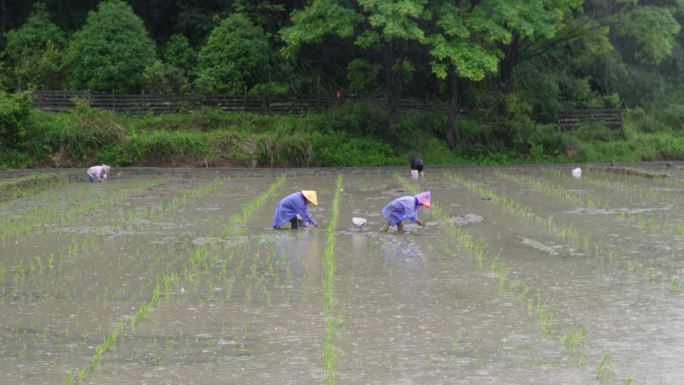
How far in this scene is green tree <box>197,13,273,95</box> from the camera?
3348 cm

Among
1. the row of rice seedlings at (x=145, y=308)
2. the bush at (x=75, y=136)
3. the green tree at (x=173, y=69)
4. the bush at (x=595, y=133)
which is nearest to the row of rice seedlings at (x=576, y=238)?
the row of rice seedlings at (x=145, y=308)

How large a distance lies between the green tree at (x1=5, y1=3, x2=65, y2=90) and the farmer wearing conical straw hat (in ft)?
66.9

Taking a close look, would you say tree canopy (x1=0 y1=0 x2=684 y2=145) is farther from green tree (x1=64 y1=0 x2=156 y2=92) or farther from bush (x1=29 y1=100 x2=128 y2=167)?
bush (x1=29 y1=100 x2=128 y2=167)

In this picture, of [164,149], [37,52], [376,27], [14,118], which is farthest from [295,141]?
[37,52]

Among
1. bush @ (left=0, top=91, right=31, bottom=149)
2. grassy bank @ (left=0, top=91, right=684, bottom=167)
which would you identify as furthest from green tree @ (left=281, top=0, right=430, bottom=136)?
bush @ (left=0, top=91, right=31, bottom=149)

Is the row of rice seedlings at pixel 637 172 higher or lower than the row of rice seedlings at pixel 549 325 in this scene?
higher

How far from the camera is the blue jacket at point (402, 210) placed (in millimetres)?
15117

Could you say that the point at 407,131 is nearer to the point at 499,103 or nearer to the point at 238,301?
the point at 499,103

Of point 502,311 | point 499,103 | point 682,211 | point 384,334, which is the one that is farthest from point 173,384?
point 499,103

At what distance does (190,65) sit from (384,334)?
1133 inches

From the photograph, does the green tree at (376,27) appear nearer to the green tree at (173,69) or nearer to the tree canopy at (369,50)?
the tree canopy at (369,50)

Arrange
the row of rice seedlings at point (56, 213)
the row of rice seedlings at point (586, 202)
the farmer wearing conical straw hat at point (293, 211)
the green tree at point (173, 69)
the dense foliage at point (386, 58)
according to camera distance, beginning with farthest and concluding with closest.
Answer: the green tree at point (173, 69) → the dense foliage at point (386, 58) → the row of rice seedlings at point (586, 202) → the row of rice seedlings at point (56, 213) → the farmer wearing conical straw hat at point (293, 211)

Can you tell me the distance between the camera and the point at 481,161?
33.2 metres

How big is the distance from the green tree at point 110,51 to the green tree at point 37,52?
100 centimetres
